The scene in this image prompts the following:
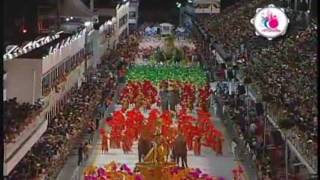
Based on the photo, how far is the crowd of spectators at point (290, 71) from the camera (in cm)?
870

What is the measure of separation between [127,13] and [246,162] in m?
27.0

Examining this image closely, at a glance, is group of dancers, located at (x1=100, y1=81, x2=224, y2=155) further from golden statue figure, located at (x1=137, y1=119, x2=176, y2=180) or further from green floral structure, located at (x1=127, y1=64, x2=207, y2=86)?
green floral structure, located at (x1=127, y1=64, x2=207, y2=86)

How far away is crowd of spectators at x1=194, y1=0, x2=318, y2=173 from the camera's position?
8.70 meters

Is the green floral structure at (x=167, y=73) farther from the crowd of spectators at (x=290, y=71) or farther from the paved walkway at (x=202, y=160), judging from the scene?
the paved walkway at (x=202, y=160)

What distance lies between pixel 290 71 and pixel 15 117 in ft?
18.6

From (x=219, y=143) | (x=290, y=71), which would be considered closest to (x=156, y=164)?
(x=290, y=71)

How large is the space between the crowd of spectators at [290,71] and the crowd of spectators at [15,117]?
2566 mm

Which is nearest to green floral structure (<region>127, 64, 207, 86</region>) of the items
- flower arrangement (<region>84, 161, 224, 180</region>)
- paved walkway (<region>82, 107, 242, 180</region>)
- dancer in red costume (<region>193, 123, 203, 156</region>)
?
dancer in red costume (<region>193, 123, 203, 156</region>)

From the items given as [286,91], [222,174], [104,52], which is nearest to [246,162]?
[222,174]

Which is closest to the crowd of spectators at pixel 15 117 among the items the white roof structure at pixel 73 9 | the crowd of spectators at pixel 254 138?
the crowd of spectators at pixel 254 138

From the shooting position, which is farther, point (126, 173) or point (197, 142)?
point (197, 142)

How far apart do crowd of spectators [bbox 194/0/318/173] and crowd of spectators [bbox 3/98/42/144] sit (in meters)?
2.57

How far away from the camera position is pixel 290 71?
39.5ft

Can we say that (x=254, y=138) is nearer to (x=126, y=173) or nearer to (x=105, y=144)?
(x=126, y=173)
